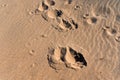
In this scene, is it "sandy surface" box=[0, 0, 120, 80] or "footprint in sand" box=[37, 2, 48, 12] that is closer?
"sandy surface" box=[0, 0, 120, 80]

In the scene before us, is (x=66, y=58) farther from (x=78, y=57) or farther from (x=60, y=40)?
(x=60, y=40)

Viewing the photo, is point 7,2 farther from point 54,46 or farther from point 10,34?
point 54,46

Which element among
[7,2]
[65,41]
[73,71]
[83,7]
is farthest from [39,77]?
[7,2]

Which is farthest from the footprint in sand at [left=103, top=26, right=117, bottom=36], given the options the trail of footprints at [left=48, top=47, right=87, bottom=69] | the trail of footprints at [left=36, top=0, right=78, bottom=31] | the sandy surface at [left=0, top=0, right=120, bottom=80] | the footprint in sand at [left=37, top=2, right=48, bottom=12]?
the footprint in sand at [left=37, top=2, right=48, bottom=12]

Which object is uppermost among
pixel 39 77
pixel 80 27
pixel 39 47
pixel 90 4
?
pixel 90 4

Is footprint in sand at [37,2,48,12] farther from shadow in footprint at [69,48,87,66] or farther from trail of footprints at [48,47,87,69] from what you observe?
shadow in footprint at [69,48,87,66]

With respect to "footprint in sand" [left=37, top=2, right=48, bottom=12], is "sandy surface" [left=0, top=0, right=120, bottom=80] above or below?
below

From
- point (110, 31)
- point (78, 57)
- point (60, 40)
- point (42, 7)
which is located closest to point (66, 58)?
point (78, 57)
